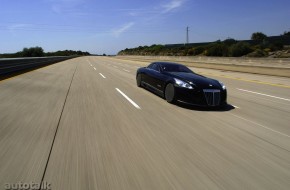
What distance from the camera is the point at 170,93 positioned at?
29.2 feet

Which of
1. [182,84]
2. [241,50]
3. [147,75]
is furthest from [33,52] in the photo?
[182,84]

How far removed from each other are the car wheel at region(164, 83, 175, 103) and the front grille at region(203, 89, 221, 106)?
1.13 metres

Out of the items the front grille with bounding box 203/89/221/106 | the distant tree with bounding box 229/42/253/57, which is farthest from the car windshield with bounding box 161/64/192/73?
the distant tree with bounding box 229/42/253/57

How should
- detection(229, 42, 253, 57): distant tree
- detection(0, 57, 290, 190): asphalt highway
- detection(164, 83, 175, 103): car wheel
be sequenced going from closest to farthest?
1. detection(0, 57, 290, 190): asphalt highway
2. detection(164, 83, 175, 103): car wheel
3. detection(229, 42, 253, 57): distant tree

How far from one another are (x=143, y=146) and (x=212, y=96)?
396 cm

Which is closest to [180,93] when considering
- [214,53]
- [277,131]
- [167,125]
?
[167,125]

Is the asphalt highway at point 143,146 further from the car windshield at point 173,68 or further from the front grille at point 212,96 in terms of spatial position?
the car windshield at point 173,68

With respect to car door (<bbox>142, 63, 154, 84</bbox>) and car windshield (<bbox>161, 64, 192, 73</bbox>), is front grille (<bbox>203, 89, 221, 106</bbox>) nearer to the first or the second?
car windshield (<bbox>161, 64, 192, 73</bbox>)

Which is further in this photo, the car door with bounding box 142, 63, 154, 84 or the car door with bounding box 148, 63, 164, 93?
the car door with bounding box 142, 63, 154, 84

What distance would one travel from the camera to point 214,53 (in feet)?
216

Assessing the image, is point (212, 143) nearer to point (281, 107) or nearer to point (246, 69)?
point (281, 107)

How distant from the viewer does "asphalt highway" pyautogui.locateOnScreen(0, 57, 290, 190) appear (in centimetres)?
352

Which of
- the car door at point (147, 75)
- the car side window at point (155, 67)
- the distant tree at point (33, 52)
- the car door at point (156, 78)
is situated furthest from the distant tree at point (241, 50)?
the distant tree at point (33, 52)

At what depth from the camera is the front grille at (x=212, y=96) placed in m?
7.98
